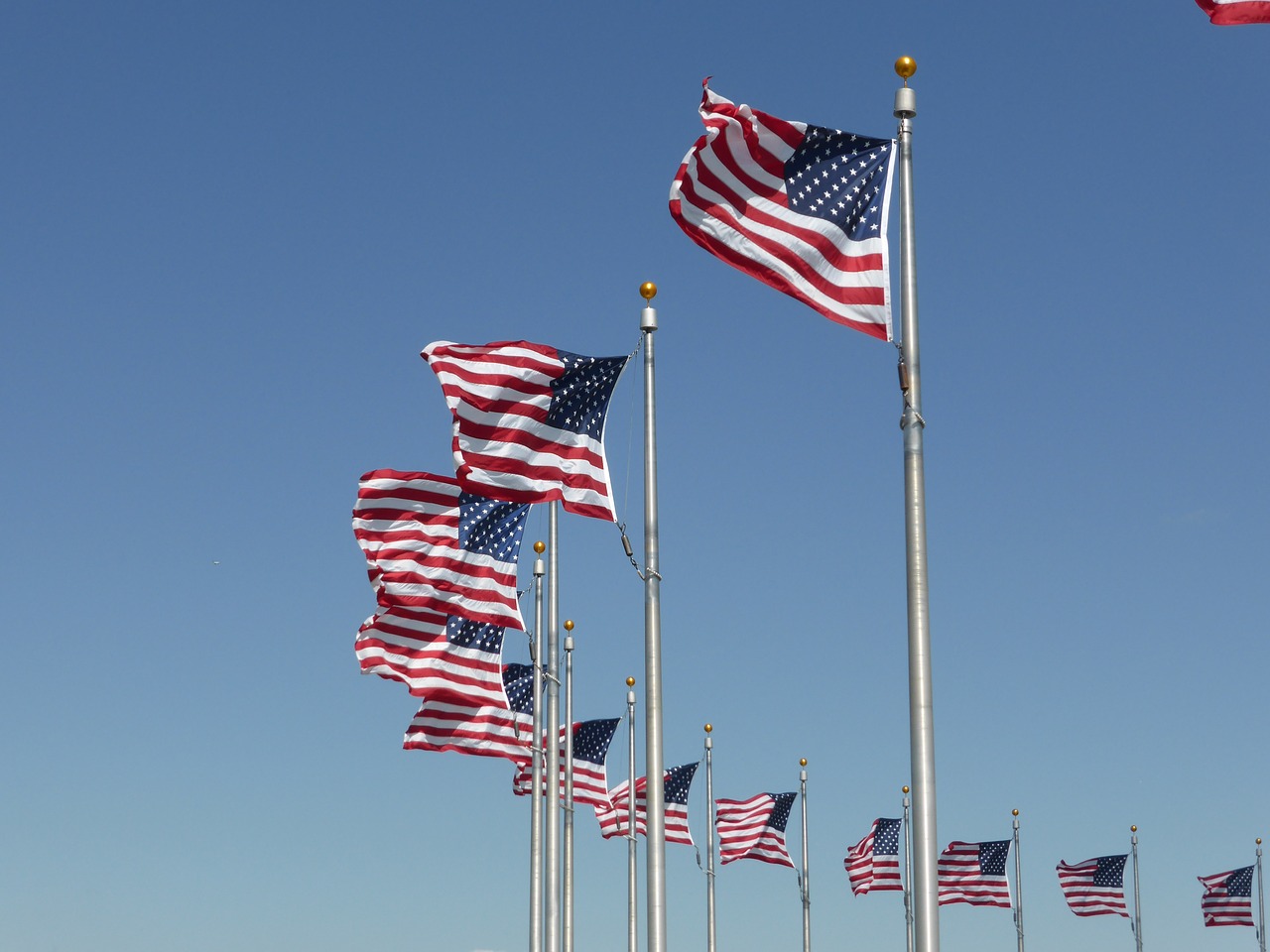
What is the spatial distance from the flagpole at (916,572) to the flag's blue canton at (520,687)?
87.8 feet

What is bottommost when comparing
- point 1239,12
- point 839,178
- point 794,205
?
point 1239,12

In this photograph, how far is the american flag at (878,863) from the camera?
6269cm

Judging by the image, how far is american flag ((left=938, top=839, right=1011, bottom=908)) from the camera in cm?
6269

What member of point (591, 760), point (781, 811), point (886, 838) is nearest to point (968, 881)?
point (886, 838)

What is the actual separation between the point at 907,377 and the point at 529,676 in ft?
89.3

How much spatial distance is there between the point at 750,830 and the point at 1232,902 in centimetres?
2355

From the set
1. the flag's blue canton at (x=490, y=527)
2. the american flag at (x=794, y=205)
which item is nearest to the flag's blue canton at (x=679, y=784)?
the flag's blue canton at (x=490, y=527)

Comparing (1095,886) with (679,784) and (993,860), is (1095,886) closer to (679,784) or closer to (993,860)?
(993,860)

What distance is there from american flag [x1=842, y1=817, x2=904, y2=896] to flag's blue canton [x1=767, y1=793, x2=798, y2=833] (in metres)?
4.79

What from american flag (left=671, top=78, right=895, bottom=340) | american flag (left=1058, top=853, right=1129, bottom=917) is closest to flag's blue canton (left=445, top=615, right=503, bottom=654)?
american flag (left=671, top=78, right=895, bottom=340)

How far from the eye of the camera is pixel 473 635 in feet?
128

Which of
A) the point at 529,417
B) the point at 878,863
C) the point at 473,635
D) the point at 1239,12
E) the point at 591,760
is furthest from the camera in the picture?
the point at 878,863

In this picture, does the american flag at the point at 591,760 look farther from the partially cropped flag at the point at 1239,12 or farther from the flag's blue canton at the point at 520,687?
the partially cropped flag at the point at 1239,12

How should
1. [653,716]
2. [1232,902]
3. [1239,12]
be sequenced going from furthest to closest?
[1232,902] < [653,716] < [1239,12]
